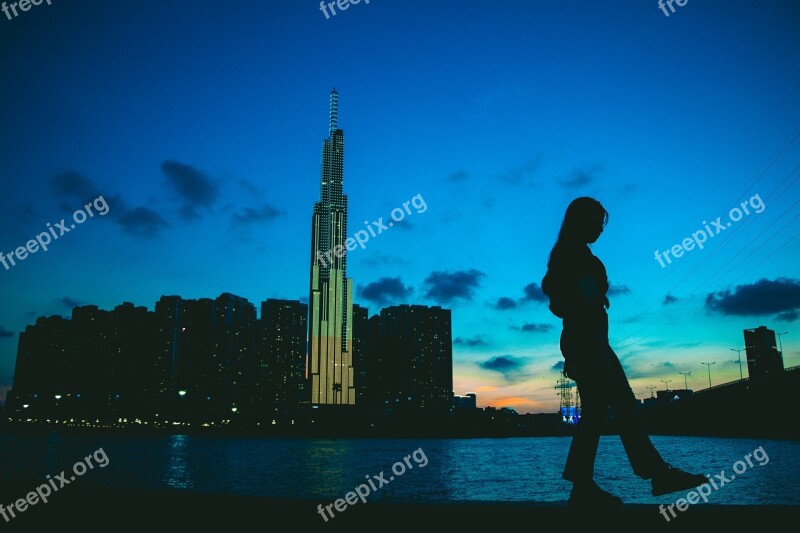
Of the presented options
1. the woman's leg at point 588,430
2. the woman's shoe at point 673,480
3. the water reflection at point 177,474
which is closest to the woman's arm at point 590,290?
the woman's leg at point 588,430

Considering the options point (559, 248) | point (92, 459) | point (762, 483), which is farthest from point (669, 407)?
point (559, 248)

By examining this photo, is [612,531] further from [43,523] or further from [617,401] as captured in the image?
[43,523]

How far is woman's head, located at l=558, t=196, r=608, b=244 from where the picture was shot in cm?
409

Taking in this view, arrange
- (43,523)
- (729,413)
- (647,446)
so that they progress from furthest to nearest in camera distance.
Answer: (729,413) < (647,446) < (43,523)

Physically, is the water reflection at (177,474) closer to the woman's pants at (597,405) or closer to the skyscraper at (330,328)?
the woman's pants at (597,405)

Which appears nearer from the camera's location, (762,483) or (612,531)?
(612,531)

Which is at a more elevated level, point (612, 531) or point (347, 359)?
point (347, 359)

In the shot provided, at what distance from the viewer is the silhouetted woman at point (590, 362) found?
3436 mm

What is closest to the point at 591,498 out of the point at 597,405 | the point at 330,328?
the point at 597,405

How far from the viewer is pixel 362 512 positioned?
311 centimetres

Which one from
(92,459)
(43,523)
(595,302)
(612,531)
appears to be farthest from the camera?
(92,459)

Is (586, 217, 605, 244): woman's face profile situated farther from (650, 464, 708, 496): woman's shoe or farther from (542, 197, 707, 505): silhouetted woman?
(650, 464, 708, 496): woman's shoe

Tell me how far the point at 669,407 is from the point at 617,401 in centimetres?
17978

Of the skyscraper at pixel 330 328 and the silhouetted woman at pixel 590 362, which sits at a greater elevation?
the skyscraper at pixel 330 328
